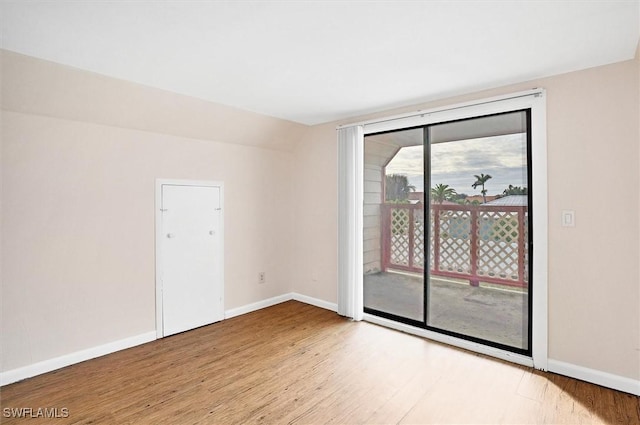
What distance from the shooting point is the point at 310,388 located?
8.00 ft

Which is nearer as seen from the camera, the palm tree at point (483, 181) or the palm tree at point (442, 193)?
the palm tree at point (483, 181)

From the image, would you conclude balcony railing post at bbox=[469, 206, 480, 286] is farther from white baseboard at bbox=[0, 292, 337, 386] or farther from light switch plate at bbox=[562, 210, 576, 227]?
white baseboard at bbox=[0, 292, 337, 386]

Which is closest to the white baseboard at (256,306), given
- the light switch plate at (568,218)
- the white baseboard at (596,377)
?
the white baseboard at (596,377)

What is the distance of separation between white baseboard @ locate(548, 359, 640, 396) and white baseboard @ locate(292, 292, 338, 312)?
88.1 inches

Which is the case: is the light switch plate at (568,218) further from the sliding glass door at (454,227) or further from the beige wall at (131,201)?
the sliding glass door at (454,227)

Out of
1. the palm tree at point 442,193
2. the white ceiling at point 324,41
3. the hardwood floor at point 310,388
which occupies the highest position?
the white ceiling at point 324,41

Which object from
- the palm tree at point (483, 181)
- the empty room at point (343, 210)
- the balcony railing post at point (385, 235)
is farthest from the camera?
the balcony railing post at point (385, 235)

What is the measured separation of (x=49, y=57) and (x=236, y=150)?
1944mm

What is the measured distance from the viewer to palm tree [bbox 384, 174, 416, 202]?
11.7 ft

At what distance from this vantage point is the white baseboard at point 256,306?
3932 millimetres

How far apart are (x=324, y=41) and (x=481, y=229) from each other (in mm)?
2160

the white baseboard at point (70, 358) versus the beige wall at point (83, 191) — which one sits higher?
the beige wall at point (83, 191)

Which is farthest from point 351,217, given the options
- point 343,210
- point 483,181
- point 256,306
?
point 256,306

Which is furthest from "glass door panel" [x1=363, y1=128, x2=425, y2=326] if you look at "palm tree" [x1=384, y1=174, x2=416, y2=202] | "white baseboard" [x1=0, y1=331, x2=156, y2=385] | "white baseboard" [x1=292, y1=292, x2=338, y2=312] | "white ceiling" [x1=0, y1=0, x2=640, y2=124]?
"white baseboard" [x1=0, y1=331, x2=156, y2=385]
